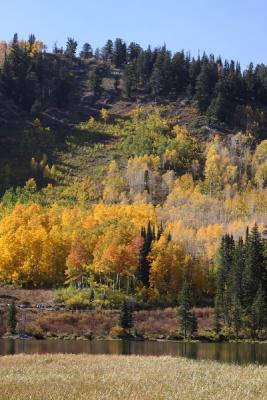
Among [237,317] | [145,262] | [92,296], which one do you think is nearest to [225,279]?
[237,317]

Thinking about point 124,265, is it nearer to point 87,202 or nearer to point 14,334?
point 14,334

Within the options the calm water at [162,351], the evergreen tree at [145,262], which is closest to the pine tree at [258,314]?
the calm water at [162,351]

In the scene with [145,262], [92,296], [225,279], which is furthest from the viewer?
[145,262]

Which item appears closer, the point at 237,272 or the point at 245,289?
the point at 245,289

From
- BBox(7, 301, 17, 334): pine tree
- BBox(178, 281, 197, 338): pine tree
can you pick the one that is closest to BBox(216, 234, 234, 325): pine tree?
BBox(178, 281, 197, 338): pine tree

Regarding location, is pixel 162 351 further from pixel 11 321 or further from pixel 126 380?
pixel 126 380

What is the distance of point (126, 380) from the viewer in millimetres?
30969

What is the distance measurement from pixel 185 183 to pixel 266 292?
321 feet

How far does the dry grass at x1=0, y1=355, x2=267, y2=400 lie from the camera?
2480cm

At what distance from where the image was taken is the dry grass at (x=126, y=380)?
81.4 ft

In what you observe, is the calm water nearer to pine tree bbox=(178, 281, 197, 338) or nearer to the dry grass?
the dry grass

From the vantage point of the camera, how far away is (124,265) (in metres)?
126

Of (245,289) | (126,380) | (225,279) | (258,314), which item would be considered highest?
(225,279)

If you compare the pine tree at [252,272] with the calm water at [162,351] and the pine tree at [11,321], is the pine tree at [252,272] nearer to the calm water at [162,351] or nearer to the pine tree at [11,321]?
the calm water at [162,351]
